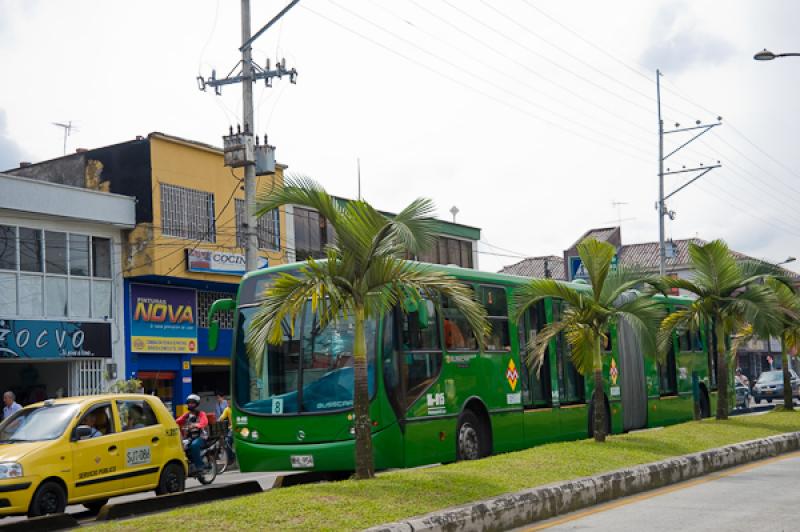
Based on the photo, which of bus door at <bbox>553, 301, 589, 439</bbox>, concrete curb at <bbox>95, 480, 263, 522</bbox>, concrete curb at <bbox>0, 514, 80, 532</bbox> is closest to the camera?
concrete curb at <bbox>0, 514, 80, 532</bbox>

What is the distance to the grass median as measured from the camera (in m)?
9.13

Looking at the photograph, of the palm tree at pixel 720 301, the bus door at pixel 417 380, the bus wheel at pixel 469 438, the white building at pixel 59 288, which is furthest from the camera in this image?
the white building at pixel 59 288

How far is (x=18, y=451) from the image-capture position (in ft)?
42.1

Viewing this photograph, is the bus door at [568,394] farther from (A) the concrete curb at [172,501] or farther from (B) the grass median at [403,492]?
(A) the concrete curb at [172,501]

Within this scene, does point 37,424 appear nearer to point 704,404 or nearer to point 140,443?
point 140,443

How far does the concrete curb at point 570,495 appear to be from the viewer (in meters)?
9.45

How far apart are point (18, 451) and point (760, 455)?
1140 centimetres

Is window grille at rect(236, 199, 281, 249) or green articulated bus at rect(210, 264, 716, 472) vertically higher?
window grille at rect(236, 199, 281, 249)

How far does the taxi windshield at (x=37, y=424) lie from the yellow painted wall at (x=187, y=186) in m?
15.8

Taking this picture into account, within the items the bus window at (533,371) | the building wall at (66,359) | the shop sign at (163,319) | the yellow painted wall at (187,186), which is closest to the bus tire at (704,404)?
the bus window at (533,371)

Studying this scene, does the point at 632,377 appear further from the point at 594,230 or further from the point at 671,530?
the point at 594,230

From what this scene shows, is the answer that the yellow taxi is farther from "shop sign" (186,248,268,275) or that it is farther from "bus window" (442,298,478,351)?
"shop sign" (186,248,268,275)

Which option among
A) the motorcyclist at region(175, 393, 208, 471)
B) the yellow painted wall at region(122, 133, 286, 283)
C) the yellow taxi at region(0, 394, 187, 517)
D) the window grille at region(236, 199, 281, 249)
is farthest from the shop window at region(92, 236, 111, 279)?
the yellow taxi at region(0, 394, 187, 517)

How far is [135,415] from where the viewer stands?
→ 1494cm
